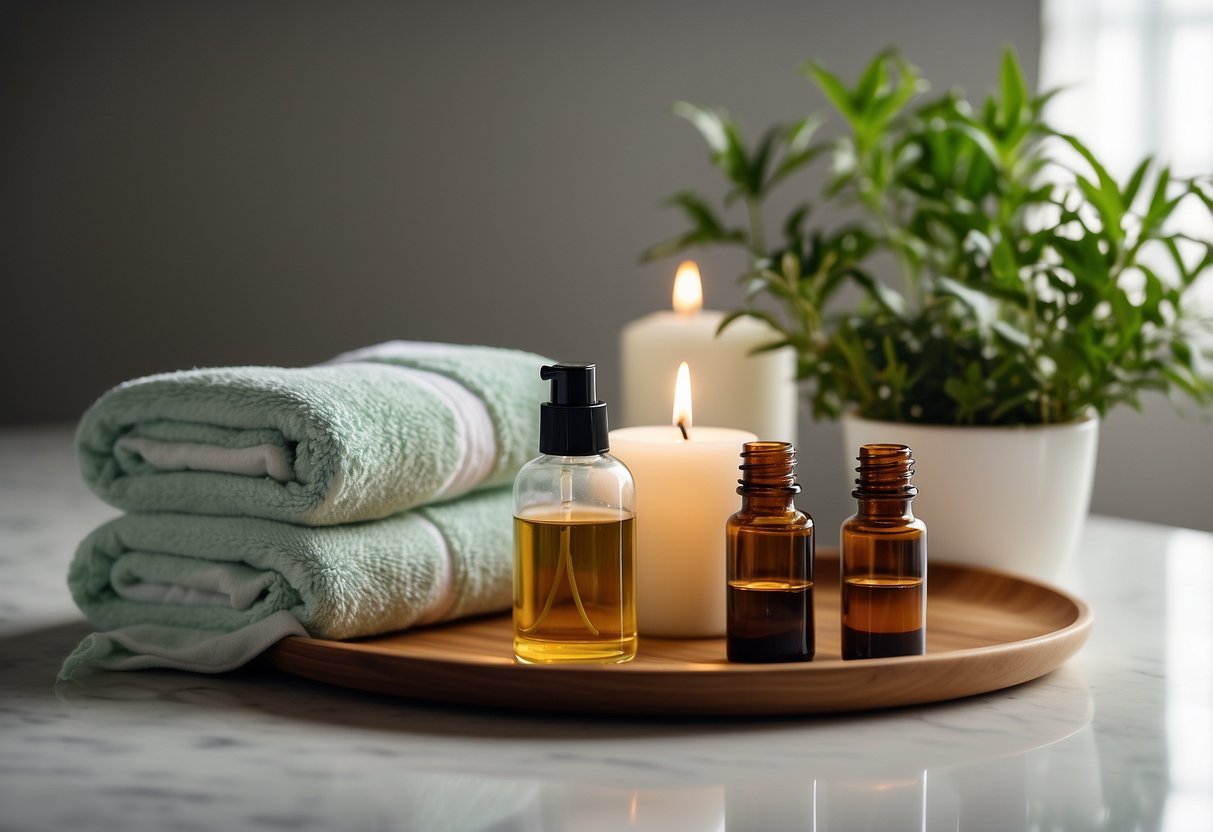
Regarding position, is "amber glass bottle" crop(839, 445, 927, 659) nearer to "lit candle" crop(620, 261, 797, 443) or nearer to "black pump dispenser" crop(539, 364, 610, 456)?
"black pump dispenser" crop(539, 364, 610, 456)

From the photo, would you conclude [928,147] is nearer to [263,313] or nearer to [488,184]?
[488,184]

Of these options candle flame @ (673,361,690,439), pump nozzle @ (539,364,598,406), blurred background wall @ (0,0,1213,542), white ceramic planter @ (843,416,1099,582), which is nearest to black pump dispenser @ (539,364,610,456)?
pump nozzle @ (539,364,598,406)

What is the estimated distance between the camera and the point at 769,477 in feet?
1.98

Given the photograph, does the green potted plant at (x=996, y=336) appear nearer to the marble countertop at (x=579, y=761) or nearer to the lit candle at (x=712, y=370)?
the lit candle at (x=712, y=370)

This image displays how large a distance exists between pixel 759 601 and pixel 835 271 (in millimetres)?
406

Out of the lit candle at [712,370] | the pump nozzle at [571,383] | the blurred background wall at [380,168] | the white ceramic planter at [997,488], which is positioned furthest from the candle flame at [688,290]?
the blurred background wall at [380,168]

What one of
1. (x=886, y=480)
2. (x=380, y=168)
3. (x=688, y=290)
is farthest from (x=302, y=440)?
(x=380, y=168)

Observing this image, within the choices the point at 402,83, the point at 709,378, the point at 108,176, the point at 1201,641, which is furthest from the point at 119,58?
the point at 1201,641

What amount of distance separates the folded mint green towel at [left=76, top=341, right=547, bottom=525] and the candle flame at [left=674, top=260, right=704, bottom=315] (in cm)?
25

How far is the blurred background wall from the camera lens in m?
2.00

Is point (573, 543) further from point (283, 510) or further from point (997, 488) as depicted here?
point (997, 488)

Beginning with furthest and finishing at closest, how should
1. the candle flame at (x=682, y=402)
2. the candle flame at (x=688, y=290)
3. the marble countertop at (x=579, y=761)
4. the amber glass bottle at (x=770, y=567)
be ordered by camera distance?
the candle flame at (x=688, y=290)
the candle flame at (x=682, y=402)
the amber glass bottle at (x=770, y=567)
the marble countertop at (x=579, y=761)

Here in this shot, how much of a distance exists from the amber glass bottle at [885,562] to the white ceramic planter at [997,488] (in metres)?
0.22

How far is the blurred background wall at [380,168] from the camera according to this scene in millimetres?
1999
